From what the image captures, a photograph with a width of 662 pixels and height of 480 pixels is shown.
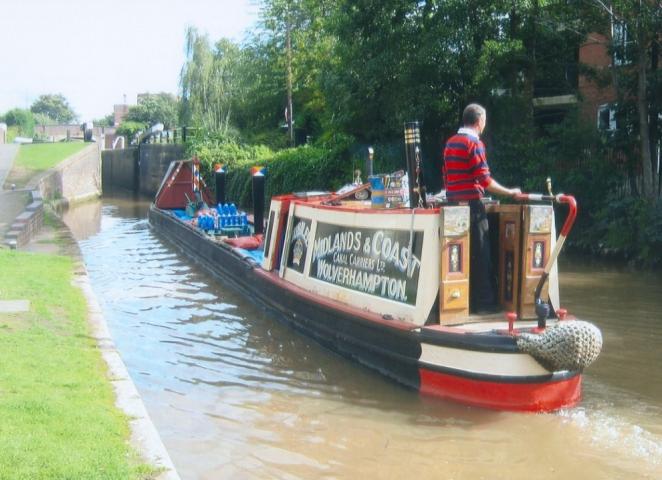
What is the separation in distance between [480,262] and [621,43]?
33.6 ft

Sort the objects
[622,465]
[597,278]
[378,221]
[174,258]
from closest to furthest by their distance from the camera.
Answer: [622,465] → [378,221] → [597,278] → [174,258]

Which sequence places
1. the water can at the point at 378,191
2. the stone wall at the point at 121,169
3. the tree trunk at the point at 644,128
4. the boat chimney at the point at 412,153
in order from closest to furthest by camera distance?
the boat chimney at the point at 412,153
the water can at the point at 378,191
the tree trunk at the point at 644,128
the stone wall at the point at 121,169

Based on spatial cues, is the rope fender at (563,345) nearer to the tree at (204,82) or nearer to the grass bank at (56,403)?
the grass bank at (56,403)

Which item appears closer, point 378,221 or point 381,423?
point 381,423

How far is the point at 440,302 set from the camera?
21.4ft

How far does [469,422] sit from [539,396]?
595mm

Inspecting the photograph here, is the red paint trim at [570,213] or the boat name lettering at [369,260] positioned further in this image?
the boat name lettering at [369,260]

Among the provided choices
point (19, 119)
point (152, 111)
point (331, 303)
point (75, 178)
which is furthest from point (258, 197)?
point (19, 119)

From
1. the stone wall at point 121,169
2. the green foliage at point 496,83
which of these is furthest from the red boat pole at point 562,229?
the stone wall at point 121,169

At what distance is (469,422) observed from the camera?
19.8 ft

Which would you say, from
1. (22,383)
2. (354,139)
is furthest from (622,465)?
(354,139)

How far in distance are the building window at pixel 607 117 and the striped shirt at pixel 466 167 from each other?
10.3 metres

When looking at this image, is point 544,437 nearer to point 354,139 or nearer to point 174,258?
point 174,258

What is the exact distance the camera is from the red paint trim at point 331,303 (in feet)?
22.1
